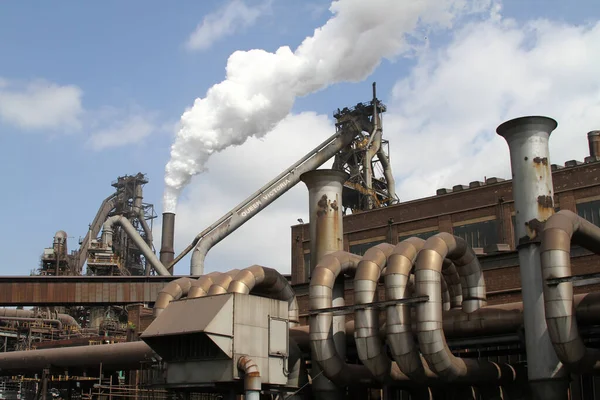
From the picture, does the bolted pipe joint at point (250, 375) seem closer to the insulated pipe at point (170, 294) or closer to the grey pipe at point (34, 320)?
the insulated pipe at point (170, 294)

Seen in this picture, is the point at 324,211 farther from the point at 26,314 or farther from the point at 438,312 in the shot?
the point at 26,314

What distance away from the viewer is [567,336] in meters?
18.1

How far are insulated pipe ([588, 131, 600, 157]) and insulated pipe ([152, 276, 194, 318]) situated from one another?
22371 millimetres

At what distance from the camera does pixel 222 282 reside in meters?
24.7

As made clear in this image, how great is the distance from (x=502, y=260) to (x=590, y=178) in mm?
7853

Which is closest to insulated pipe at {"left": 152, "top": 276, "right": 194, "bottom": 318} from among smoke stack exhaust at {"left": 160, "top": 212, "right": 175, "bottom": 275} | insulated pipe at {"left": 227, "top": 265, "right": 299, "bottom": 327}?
insulated pipe at {"left": 227, "top": 265, "right": 299, "bottom": 327}

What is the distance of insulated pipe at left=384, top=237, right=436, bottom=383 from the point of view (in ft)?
67.0

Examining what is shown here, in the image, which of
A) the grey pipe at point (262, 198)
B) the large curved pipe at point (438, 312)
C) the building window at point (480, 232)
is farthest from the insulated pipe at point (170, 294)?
the grey pipe at point (262, 198)

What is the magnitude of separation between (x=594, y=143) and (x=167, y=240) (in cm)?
3026

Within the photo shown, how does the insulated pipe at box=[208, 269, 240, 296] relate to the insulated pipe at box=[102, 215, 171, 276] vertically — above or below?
below

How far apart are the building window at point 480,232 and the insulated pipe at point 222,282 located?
15.8 metres

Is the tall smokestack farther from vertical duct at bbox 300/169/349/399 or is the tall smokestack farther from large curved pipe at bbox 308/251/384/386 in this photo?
large curved pipe at bbox 308/251/384/386

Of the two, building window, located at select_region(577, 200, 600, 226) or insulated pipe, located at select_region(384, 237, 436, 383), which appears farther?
building window, located at select_region(577, 200, 600, 226)

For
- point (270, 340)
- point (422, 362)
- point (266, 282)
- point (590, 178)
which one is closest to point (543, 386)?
point (422, 362)
